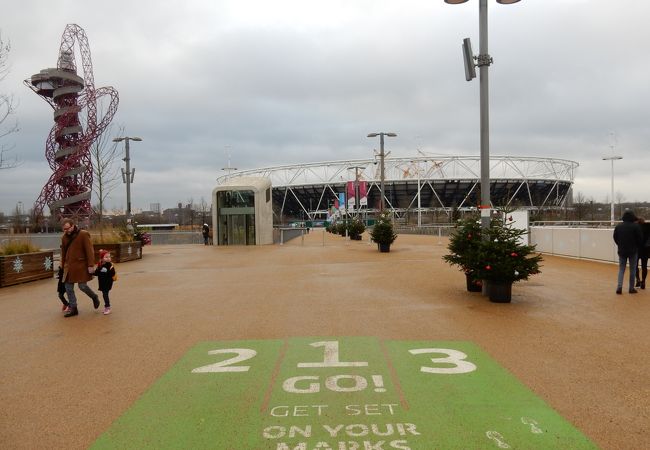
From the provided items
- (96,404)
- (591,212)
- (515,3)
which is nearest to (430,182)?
(591,212)

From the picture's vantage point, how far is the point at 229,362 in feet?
18.2

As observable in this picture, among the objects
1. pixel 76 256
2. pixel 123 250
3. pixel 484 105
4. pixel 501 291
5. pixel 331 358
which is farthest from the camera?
pixel 123 250

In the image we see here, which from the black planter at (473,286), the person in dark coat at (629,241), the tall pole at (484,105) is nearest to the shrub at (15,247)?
the black planter at (473,286)

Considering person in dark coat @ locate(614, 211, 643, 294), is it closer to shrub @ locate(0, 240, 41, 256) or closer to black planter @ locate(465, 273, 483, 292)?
black planter @ locate(465, 273, 483, 292)

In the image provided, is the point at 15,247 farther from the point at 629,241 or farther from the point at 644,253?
the point at 644,253

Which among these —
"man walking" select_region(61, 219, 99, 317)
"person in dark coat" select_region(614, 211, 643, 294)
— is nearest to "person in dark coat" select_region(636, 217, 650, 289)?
"person in dark coat" select_region(614, 211, 643, 294)

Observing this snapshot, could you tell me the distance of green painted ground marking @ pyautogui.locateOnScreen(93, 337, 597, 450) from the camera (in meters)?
3.57

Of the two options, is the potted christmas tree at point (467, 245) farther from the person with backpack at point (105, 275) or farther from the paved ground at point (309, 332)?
the person with backpack at point (105, 275)

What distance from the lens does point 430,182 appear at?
9869cm

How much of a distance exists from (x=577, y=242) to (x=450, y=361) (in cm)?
1479

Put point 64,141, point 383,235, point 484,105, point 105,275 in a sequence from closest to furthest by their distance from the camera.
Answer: point 105,275 → point 484,105 → point 383,235 → point 64,141

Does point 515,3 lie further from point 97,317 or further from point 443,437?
point 97,317

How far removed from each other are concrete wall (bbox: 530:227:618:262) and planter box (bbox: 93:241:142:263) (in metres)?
15.9

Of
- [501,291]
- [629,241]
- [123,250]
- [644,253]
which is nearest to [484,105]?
[501,291]
